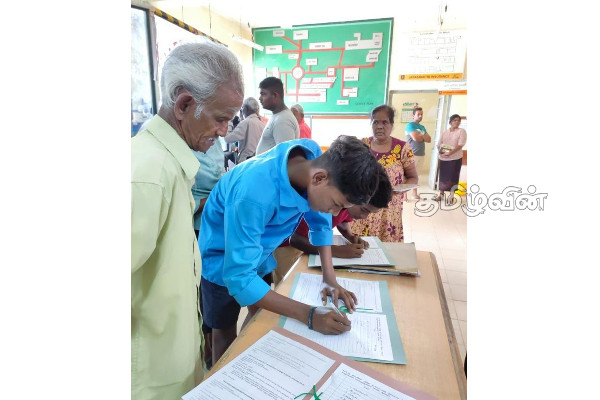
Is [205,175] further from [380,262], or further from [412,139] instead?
[412,139]

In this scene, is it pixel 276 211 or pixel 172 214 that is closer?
pixel 172 214

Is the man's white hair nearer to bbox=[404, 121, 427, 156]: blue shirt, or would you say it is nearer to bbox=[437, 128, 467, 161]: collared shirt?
bbox=[404, 121, 427, 156]: blue shirt

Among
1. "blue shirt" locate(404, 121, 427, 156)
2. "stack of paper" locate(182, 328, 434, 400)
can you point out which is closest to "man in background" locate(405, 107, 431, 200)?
"blue shirt" locate(404, 121, 427, 156)

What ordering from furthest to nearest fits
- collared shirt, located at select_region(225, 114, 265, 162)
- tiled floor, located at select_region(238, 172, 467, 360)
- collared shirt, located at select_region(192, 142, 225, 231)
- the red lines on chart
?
the red lines on chart → collared shirt, located at select_region(225, 114, 265, 162) → tiled floor, located at select_region(238, 172, 467, 360) → collared shirt, located at select_region(192, 142, 225, 231)

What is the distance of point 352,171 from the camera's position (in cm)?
93

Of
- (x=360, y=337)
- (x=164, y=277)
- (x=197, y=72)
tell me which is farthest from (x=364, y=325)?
(x=197, y=72)

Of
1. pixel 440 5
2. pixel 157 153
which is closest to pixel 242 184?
pixel 157 153

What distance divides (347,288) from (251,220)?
428mm

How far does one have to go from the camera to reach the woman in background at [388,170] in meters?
1.96

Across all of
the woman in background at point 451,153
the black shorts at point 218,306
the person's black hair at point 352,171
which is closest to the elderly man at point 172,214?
the person's black hair at point 352,171

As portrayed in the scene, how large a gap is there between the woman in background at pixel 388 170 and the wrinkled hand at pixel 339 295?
94 centimetres

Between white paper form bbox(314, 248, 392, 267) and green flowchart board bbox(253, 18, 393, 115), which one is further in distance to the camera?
green flowchart board bbox(253, 18, 393, 115)

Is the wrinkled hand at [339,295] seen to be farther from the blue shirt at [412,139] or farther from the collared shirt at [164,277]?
the blue shirt at [412,139]

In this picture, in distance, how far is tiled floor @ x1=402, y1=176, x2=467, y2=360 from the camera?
223 cm
